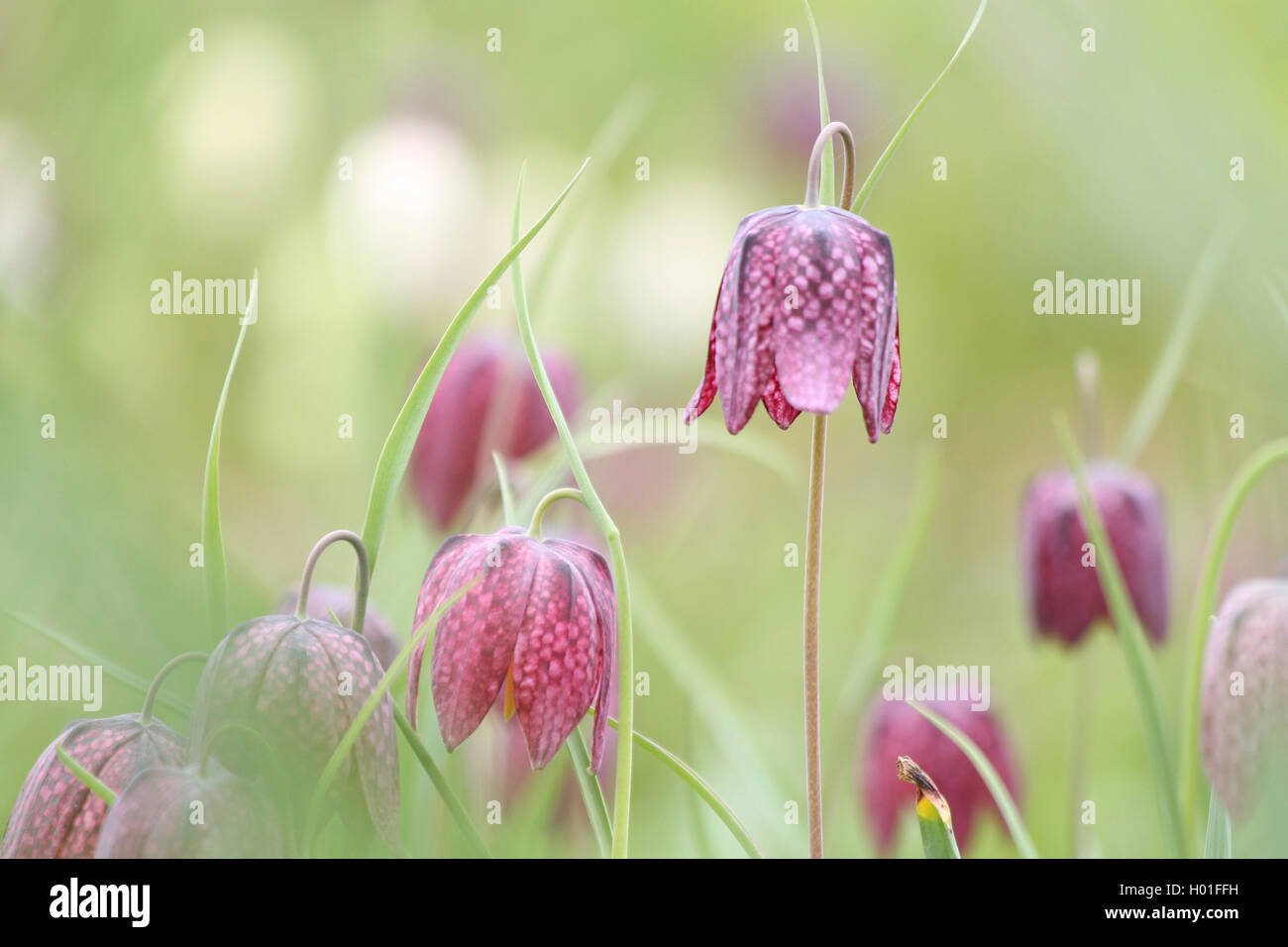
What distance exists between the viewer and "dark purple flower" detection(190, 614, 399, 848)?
26.6 inches

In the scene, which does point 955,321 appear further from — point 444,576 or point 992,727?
point 444,576

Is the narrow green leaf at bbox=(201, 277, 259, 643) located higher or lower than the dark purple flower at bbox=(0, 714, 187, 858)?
higher

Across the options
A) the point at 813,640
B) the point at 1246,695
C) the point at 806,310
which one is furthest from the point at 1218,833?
the point at 806,310

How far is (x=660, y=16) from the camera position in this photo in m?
2.89

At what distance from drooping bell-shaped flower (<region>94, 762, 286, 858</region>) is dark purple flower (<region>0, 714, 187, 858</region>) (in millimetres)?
62

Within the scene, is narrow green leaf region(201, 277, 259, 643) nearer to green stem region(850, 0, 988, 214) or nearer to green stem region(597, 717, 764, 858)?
green stem region(597, 717, 764, 858)

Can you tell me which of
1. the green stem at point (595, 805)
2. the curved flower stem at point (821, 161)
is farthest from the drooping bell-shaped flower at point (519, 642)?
the curved flower stem at point (821, 161)

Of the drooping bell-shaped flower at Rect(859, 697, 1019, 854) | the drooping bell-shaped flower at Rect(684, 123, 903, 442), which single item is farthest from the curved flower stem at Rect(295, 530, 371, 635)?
the drooping bell-shaped flower at Rect(859, 697, 1019, 854)

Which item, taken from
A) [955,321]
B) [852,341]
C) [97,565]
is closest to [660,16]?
[955,321]

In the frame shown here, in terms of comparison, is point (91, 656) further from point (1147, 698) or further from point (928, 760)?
point (928, 760)

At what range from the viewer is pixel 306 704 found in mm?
686

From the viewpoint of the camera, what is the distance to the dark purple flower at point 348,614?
2.94ft

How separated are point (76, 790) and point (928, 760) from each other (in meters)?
0.87
